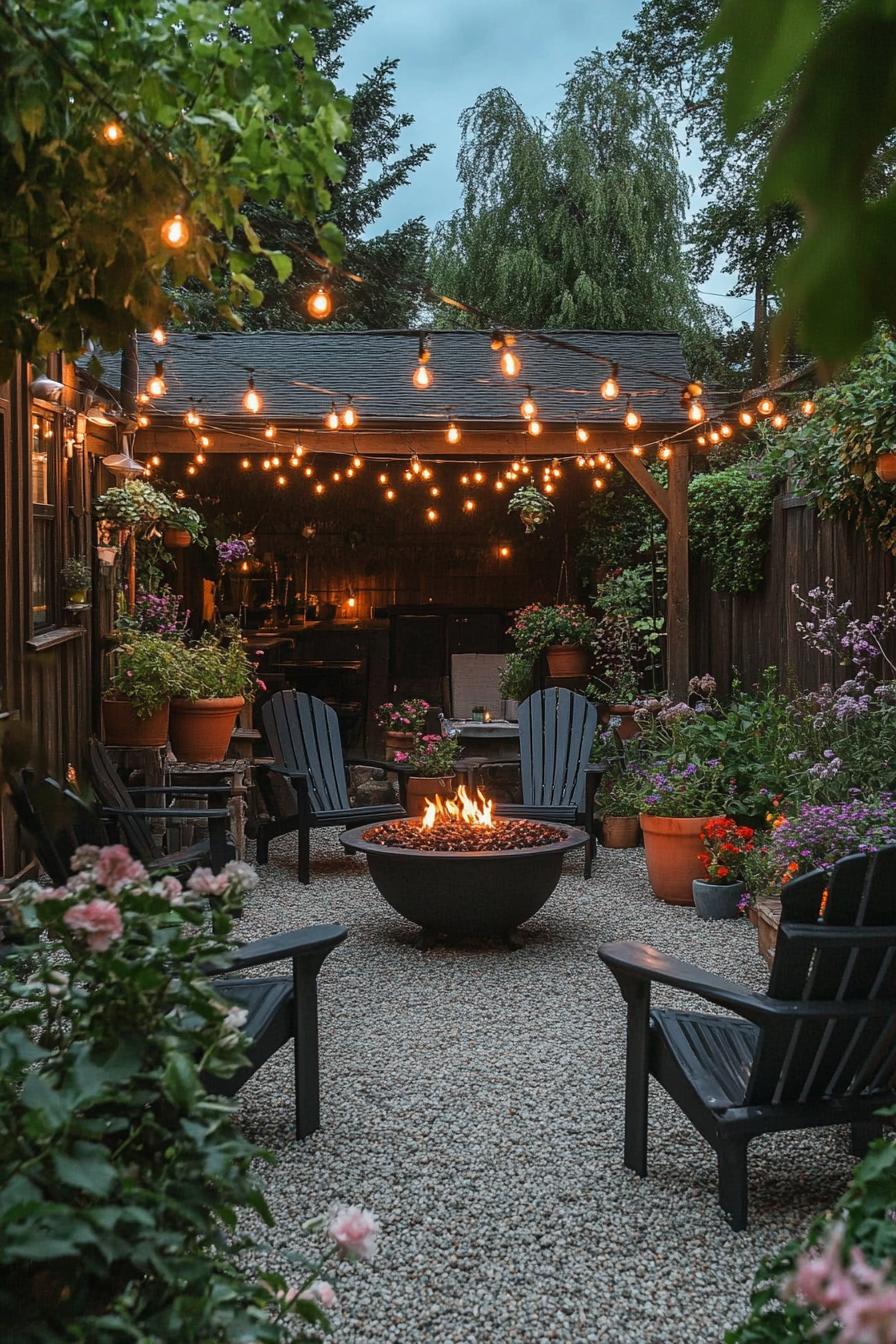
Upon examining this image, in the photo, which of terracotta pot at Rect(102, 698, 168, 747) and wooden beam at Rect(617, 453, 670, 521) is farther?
wooden beam at Rect(617, 453, 670, 521)

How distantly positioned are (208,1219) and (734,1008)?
1484 millimetres

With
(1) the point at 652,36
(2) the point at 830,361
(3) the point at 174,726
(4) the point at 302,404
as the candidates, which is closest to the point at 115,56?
(1) the point at 652,36

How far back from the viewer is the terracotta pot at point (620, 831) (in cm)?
717

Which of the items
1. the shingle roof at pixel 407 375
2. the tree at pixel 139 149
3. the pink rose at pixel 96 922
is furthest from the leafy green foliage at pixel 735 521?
the pink rose at pixel 96 922

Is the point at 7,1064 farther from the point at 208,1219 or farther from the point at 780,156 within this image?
the point at 780,156

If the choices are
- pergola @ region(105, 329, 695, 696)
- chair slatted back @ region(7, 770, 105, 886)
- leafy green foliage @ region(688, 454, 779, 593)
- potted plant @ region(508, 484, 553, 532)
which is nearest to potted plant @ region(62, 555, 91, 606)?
pergola @ region(105, 329, 695, 696)

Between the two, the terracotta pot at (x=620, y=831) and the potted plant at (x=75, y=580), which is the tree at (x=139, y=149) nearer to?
the potted plant at (x=75, y=580)

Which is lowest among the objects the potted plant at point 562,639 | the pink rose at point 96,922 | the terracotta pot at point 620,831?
the terracotta pot at point 620,831

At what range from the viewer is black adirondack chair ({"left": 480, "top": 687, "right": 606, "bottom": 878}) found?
21.4 ft

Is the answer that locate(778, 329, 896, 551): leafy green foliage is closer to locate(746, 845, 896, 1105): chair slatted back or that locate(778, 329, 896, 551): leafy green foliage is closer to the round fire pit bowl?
the round fire pit bowl

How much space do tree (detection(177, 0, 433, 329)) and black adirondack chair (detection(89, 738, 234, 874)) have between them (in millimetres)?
10991

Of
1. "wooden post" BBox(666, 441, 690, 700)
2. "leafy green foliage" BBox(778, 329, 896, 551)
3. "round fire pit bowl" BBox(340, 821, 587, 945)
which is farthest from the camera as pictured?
"wooden post" BBox(666, 441, 690, 700)

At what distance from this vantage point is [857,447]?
480 centimetres

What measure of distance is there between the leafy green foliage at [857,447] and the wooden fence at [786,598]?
0.23 m
